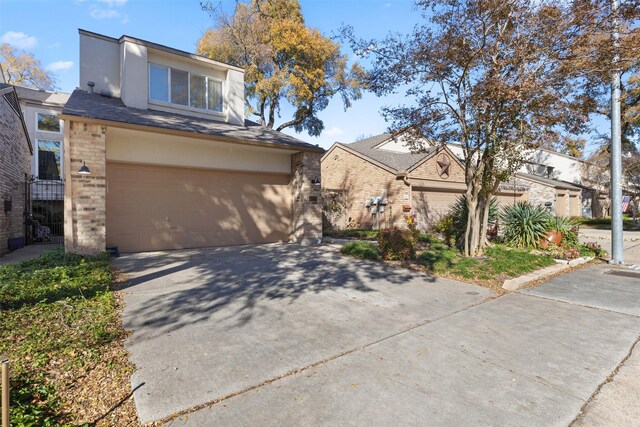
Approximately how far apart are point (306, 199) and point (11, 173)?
29.6 feet

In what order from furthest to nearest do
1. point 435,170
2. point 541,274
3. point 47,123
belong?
point 47,123 → point 435,170 → point 541,274

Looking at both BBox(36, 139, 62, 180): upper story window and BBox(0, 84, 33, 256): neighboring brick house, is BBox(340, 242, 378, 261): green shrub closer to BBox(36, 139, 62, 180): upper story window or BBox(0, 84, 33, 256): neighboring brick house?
BBox(0, 84, 33, 256): neighboring brick house

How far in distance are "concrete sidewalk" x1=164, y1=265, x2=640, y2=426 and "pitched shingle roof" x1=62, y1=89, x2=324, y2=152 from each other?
7.74 meters

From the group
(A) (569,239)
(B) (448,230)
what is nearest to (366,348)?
(A) (569,239)

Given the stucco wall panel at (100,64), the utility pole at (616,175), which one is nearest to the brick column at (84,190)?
the stucco wall panel at (100,64)

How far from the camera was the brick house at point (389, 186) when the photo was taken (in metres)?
16.0

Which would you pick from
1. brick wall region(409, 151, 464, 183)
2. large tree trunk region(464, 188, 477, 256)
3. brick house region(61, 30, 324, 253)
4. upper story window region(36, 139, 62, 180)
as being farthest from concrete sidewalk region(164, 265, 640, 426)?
upper story window region(36, 139, 62, 180)

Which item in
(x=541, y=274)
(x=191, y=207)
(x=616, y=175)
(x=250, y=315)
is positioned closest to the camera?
(x=250, y=315)

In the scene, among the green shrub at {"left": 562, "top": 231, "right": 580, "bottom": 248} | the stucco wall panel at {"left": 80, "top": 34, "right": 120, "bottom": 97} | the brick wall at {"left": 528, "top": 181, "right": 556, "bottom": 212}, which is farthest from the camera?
the brick wall at {"left": 528, "top": 181, "right": 556, "bottom": 212}

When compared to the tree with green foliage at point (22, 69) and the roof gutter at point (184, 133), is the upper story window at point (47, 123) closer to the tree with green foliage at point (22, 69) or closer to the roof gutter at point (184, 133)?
the tree with green foliage at point (22, 69)

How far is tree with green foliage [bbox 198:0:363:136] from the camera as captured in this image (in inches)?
732

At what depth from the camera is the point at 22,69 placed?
2772 cm

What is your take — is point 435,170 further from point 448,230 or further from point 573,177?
point 573,177

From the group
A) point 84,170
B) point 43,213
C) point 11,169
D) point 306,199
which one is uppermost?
point 11,169
